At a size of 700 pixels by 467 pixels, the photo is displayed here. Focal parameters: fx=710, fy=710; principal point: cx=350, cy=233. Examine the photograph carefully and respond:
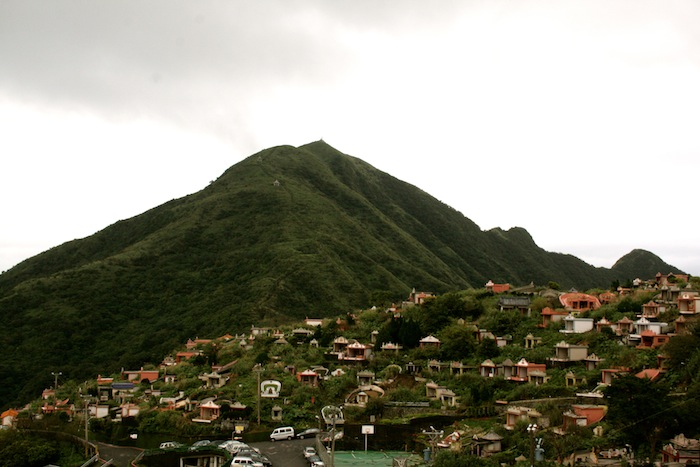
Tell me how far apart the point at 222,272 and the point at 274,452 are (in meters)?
63.9

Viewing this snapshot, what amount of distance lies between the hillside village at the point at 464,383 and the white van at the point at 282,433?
826mm

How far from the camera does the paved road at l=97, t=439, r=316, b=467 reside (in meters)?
31.2

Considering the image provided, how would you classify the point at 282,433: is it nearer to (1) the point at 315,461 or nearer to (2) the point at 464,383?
(1) the point at 315,461

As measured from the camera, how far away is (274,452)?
33.2 m

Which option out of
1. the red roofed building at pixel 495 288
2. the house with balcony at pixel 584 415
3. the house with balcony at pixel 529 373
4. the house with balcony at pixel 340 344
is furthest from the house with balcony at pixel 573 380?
the red roofed building at pixel 495 288

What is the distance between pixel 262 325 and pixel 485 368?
3376 cm

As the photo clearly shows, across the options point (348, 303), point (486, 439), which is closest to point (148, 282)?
point (348, 303)

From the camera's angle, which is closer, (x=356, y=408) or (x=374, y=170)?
(x=356, y=408)

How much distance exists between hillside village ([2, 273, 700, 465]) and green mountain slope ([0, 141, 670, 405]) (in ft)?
54.2

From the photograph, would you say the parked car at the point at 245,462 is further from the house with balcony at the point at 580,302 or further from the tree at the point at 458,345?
the house with balcony at the point at 580,302

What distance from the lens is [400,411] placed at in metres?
36.9

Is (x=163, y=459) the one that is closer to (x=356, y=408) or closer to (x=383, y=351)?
(x=356, y=408)

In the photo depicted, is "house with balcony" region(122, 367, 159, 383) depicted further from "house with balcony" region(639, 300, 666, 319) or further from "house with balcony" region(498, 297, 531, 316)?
"house with balcony" region(639, 300, 666, 319)

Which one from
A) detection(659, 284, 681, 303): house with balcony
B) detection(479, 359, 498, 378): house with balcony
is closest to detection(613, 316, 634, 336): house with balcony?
detection(659, 284, 681, 303): house with balcony
